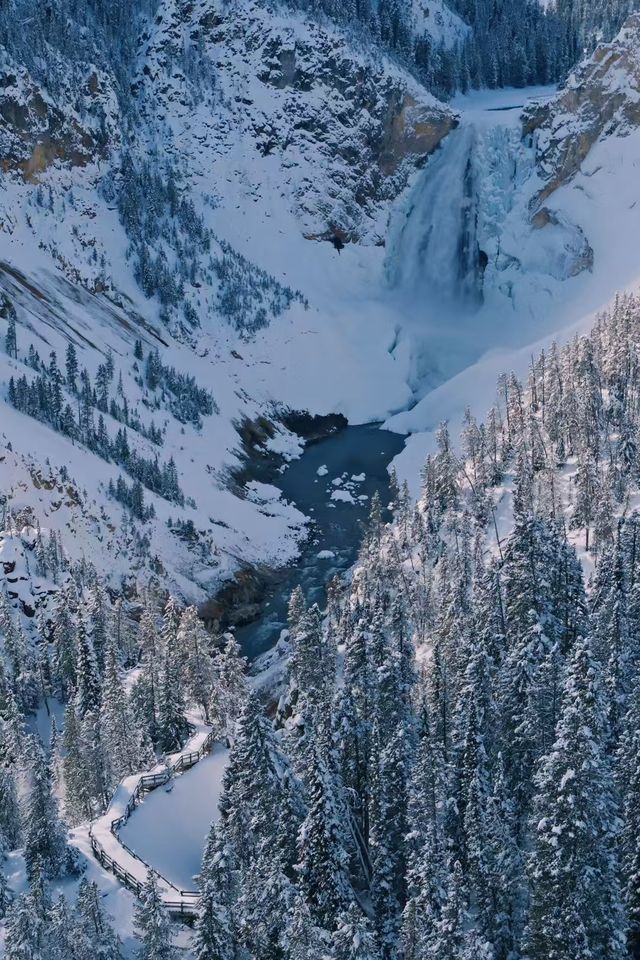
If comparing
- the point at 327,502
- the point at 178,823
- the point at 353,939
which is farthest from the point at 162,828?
the point at 327,502

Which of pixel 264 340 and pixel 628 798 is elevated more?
pixel 264 340

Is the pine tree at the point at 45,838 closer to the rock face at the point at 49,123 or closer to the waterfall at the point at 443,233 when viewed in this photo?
the rock face at the point at 49,123

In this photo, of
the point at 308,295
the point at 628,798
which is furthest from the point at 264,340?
the point at 628,798

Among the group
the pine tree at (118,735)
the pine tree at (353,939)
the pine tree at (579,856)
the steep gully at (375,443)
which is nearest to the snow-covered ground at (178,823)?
the pine tree at (118,735)

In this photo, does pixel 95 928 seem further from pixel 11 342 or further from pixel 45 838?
pixel 11 342

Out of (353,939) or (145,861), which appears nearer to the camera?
(353,939)

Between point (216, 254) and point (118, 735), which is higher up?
point (216, 254)

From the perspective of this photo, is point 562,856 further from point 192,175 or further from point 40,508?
point 192,175
